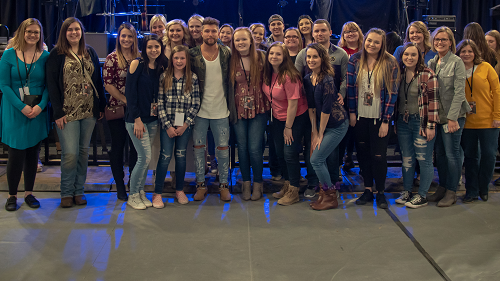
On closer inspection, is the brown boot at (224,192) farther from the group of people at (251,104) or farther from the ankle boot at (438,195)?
the ankle boot at (438,195)

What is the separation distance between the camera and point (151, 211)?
3414 mm

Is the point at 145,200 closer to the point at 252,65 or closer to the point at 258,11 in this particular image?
the point at 252,65

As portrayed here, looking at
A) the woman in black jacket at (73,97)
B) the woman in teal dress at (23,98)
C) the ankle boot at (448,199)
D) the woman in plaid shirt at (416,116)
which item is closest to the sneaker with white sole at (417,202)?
the woman in plaid shirt at (416,116)

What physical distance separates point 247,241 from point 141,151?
3.91 ft

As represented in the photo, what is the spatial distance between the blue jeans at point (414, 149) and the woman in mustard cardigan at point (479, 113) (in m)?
0.40

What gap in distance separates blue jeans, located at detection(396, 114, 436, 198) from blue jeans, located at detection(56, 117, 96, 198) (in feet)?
8.60

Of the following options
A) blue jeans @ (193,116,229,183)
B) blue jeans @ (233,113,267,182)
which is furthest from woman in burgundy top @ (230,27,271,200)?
blue jeans @ (193,116,229,183)

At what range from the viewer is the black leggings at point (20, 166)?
134 inches

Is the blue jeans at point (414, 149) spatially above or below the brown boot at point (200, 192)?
above

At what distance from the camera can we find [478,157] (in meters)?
3.65

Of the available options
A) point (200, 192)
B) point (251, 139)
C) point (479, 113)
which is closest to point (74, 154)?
point (200, 192)

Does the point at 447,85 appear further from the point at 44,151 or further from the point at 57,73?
the point at 44,151

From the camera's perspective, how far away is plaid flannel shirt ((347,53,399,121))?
10.9 ft

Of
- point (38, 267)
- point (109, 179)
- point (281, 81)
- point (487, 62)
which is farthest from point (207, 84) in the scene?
point (487, 62)
